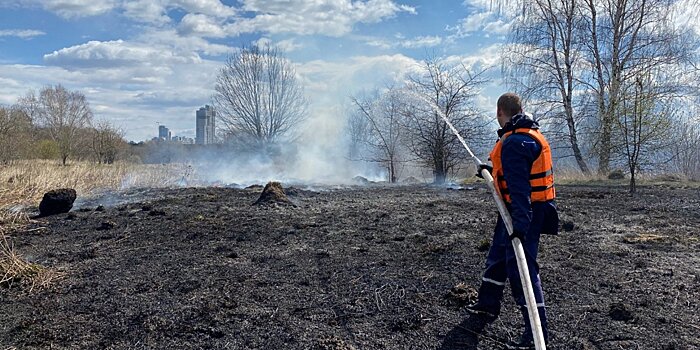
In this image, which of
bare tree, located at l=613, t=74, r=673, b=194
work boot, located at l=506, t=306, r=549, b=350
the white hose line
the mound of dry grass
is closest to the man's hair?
the white hose line

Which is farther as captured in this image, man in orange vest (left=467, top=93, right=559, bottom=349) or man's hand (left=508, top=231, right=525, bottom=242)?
man in orange vest (left=467, top=93, right=559, bottom=349)

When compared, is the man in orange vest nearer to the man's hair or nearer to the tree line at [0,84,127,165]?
the man's hair

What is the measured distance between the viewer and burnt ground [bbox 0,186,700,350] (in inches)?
151

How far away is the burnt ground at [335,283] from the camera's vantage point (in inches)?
151

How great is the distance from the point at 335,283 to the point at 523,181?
2.34 meters

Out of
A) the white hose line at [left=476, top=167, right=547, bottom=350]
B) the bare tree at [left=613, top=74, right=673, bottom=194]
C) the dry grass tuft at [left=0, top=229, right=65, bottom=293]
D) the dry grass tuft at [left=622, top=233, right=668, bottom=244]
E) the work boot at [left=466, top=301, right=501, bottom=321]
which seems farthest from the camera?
the bare tree at [left=613, top=74, right=673, bottom=194]

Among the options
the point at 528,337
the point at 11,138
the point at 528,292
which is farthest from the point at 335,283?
the point at 11,138

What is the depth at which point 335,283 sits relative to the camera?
5.10m

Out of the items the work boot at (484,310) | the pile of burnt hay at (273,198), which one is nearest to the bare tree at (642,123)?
the pile of burnt hay at (273,198)

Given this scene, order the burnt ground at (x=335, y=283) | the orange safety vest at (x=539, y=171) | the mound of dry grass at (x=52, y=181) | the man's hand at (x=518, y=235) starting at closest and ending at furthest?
the man's hand at (x=518, y=235) → the orange safety vest at (x=539, y=171) → the burnt ground at (x=335, y=283) → the mound of dry grass at (x=52, y=181)

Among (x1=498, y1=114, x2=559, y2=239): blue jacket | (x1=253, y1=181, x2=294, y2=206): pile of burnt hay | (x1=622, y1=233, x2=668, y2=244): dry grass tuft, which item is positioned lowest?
(x1=622, y1=233, x2=668, y2=244): dry grass tuft

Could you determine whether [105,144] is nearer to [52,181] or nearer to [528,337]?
[52,181]

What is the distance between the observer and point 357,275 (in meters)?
5.33

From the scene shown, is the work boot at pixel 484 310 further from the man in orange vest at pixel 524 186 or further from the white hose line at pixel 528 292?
the white hose line at pixel 528 292
